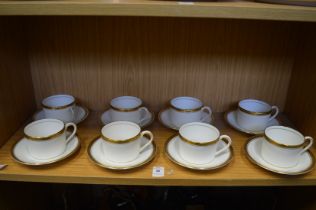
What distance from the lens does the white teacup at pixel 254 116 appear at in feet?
2.25

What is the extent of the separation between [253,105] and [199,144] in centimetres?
28

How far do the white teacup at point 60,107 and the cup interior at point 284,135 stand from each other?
18.7 inches

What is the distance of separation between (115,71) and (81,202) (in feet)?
1.56

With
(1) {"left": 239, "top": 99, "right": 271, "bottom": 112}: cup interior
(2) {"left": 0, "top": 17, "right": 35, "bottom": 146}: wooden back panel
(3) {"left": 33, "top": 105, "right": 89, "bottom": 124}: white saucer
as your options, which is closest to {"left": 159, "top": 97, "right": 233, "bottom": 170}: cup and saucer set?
(1) {"left": 239, "top": 99, "right": 271, "bottom": 112}: cup interior

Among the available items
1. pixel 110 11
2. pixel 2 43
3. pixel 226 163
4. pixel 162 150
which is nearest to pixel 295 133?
pixel 226 163

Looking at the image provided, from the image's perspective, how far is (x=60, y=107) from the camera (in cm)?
68

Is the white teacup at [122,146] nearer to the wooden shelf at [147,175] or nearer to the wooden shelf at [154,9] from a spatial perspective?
the wooden shelf at [147,175]

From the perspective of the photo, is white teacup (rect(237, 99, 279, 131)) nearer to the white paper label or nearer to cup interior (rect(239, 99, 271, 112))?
cup interior (rect(239, 99, 271, 112))

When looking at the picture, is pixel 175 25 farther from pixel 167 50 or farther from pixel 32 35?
pixel 32 35

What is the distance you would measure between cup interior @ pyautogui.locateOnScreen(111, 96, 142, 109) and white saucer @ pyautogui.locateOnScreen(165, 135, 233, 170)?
149 millimetres

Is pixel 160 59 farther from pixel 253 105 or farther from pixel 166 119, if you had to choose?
pixel 253 105

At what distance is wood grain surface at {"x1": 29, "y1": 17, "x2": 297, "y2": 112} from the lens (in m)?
0.71

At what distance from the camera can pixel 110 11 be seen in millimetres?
464

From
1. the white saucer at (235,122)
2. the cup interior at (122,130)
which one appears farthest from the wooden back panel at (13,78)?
the white saucer at (235,122)
